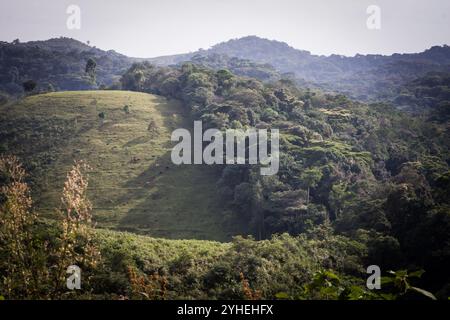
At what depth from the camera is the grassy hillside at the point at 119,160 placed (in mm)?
47750

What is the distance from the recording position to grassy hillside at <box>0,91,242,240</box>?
47.8 metres

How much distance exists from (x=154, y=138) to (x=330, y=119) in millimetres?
34547

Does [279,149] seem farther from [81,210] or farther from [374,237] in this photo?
[81,210]

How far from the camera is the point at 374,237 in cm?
2900

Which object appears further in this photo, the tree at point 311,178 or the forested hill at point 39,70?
the forested hill at point 39,70

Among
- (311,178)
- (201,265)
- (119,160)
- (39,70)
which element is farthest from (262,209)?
(39,70)

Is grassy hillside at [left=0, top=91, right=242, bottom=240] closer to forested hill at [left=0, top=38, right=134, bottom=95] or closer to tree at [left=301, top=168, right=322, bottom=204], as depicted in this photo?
tree at [left=301, top=168, right=322, bottom=204]

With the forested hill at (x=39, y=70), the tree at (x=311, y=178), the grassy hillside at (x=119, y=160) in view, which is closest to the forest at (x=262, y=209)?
the tree at (x=311, y=178)

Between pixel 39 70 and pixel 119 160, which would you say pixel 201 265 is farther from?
pixel 39 70

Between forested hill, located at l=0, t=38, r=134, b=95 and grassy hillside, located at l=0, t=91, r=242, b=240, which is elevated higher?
forested hill, located at l=0, t=38, r=134, b=95

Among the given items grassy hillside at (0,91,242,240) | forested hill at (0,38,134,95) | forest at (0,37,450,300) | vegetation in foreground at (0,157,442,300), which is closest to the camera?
forest at (0,37,450,300)

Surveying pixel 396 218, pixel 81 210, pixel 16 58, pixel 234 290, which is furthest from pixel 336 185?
pixel 16 58

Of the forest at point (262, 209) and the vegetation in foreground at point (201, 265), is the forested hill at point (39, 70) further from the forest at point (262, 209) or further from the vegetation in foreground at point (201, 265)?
the vegetation in foreground at point (201, 265)

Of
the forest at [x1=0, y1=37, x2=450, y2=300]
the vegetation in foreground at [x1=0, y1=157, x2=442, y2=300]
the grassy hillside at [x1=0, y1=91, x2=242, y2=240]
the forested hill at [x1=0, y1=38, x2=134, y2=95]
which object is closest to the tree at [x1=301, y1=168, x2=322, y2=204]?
the forest at [x1=0, y1=37, x2=450, y2=300]
